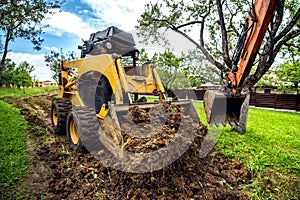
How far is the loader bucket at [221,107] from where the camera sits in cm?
393

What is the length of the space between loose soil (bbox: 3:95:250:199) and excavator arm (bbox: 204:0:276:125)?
57cm

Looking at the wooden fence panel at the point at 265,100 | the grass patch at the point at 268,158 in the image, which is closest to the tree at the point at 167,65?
the wooden fence panel at the point at 265,100

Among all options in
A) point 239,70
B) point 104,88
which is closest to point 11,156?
point 104,88

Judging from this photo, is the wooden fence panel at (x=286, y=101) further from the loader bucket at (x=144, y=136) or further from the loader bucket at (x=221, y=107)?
the loader bucket at (x=144, y=136)

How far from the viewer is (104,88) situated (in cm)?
503

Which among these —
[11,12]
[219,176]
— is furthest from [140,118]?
[11,12]

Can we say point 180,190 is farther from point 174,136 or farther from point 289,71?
point 289,71

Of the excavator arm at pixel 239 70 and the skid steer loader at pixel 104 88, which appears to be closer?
the excavator arm at pixel 239 70

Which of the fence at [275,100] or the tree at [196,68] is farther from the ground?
the tree at [196,68]

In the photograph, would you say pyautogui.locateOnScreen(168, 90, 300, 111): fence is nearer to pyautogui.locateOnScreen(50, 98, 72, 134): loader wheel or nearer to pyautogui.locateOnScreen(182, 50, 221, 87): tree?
Answer: pyautogui.locateOnScreen(182, 50, 221, 87): tree

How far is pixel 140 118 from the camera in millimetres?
3861

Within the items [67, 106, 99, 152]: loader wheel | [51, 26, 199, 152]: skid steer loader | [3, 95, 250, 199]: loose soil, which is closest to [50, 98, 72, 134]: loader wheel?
[51, 26, 199, 152]: skid steer loader

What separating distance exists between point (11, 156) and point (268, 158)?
Answer: 542 cm

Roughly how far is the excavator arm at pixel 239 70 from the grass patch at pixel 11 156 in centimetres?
338
